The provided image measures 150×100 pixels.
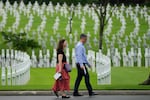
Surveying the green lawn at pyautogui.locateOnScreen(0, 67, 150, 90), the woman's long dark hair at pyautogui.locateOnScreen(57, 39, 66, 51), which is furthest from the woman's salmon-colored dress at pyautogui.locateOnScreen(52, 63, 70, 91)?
the green lawn at pyautogui.locateOnScreen(0, 67, 150, 90)

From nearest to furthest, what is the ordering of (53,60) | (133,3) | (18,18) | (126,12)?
(53,60), (18,18), (126,12), (133,3)

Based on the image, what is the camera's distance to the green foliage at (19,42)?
34875 mm

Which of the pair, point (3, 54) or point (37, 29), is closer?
point (3, 54)

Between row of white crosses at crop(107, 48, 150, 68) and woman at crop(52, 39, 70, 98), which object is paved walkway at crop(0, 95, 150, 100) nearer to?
woman at crop(52, 39, 70, 98)

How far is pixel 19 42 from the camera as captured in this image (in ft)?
115

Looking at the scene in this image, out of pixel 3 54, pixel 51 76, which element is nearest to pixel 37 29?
pixel 3 54

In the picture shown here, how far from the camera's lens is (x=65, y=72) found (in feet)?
58.7

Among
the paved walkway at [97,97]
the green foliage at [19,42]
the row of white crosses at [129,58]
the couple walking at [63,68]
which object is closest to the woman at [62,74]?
the couple walking at [63,68]

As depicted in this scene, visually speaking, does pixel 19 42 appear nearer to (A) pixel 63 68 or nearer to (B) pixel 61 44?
(A) pixel 63 68

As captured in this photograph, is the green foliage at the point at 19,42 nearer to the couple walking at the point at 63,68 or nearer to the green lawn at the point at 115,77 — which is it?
the green lawn at the point at 115,77

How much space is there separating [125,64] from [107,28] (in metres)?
11.3

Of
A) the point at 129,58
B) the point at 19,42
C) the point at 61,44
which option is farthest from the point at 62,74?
the point at 19,42

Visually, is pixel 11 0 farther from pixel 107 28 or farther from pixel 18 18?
pixel 107 28

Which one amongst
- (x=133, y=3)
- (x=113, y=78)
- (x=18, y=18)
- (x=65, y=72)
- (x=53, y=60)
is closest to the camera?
(x=65, y=72)
